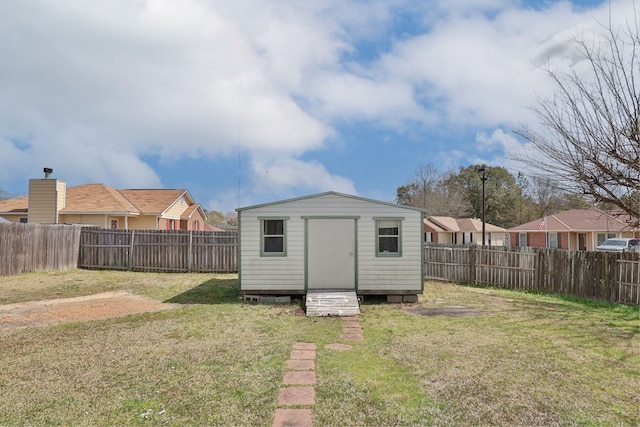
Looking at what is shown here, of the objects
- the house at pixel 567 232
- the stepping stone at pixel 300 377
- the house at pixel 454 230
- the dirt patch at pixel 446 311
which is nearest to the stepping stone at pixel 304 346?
the stepping stone at pixel 300 377

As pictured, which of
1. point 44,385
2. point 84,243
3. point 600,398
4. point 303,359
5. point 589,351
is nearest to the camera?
point 600,398

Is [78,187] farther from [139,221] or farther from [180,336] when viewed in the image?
[180,336]

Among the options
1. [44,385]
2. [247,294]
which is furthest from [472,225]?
[44,385]

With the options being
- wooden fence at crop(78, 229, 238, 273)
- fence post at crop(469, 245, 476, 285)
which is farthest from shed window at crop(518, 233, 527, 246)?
wooden fence at crop(78, 229, 238, 273)

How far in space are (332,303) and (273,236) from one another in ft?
7.79

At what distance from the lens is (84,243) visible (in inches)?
656

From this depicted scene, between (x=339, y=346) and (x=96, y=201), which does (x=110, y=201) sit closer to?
(x=96, y=201)

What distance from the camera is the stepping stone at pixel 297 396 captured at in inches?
158

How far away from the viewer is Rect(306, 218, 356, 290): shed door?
10.1 metres

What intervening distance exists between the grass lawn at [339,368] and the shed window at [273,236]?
68.7 inches

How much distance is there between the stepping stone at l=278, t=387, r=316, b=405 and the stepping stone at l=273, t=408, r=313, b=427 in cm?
17

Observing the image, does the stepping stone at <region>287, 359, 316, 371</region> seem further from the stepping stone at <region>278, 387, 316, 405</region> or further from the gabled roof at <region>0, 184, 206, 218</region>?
the gabled roof at <region>0, 184, 206, 218</region>

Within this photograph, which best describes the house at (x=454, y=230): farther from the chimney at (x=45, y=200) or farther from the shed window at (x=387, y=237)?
the chimney at (x=45, y=200)

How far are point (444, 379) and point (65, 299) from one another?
32.2ft
